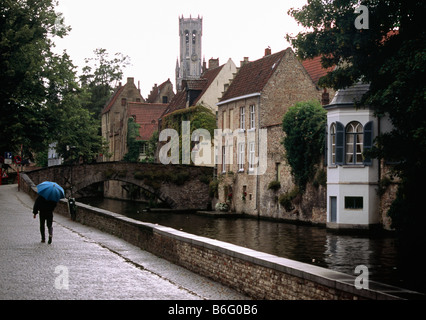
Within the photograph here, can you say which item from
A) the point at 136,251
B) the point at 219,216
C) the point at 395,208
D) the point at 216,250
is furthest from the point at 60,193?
the point at 219,216

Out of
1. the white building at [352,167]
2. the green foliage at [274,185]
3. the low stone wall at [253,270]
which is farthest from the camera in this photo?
the green foliage at [274,185]

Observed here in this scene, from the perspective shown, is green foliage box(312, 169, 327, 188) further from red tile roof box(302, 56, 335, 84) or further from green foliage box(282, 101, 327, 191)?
red tile roof box(302, 56, 335, 84)

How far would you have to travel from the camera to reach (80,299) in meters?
8.59

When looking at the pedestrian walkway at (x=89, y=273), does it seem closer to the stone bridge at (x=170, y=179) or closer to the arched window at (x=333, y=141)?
the arched window at (x=333, y=141)

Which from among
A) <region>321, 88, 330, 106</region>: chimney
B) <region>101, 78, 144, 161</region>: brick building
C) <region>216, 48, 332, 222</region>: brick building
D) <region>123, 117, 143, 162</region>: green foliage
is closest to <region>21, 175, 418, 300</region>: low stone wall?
<region>216, 48, 332, 222</region>: brick building

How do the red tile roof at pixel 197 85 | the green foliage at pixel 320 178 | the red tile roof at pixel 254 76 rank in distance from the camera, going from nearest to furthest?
the green foliage at pixel 320 178
the red tile roof at pixel 254 76
the red tile roof at pixel 197 85

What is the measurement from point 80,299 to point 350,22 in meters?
12.6

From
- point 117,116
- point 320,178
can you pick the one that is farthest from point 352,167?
point 117,116

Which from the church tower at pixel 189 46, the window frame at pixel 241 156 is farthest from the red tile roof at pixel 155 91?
the window frame at pixel 241 156

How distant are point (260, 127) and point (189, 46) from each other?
3264 inches

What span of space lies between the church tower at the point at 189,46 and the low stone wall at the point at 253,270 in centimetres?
10520

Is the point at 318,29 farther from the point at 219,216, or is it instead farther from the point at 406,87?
the point at 219,216

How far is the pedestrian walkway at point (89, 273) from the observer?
9211 mm

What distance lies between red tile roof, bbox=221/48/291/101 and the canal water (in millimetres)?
9253
